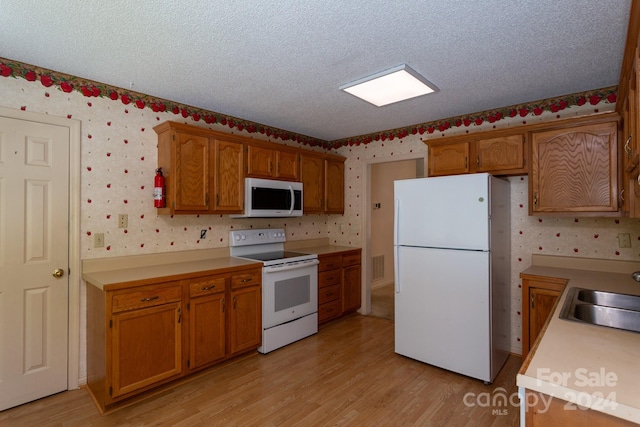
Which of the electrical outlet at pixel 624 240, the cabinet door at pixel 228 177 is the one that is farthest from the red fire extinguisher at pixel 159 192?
the electrical outlet at pixel 624 240

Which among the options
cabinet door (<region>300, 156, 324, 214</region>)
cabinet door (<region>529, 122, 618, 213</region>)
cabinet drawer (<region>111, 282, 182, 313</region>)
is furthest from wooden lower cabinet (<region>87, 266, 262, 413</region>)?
cabinet door (<region>529, 122, 618, 213</region>)

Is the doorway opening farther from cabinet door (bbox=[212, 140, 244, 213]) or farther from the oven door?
cabinet door (bbox=[212, 140, 244, 213])

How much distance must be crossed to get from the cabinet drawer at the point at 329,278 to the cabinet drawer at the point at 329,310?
0.77 feet

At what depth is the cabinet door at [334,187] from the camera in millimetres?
4328

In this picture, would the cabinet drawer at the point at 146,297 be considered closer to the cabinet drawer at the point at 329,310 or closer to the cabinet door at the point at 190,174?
the cabinet door at the point at 190,174

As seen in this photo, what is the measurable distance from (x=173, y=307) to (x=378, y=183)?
4314 mm

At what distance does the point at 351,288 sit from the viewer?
14.0ft

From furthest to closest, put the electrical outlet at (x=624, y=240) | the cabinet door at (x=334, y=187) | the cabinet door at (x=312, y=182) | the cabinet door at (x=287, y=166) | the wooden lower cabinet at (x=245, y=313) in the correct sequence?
the cabinet door at (x=334, y=187) < the cabinet door at (x=312, y=182) < the cabinet door at (x=287, y=166) < the wooden lower cabinet at (x=245, y=313) < the electrical outlet at (x=624, y=240)

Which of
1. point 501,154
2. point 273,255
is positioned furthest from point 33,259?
point 501,154

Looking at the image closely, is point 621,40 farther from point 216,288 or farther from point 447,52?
point 216,288

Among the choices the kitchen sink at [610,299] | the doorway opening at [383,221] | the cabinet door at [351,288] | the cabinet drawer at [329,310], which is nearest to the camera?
the kitchen sink at [610,299]

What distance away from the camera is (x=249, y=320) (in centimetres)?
304

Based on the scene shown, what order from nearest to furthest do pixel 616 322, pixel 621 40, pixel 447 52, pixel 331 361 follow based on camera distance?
pixel 616 322 → pixel 621 40 → pixel 447 52 → pixel 331 361

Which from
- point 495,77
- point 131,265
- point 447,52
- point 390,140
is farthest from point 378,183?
point 131,265
